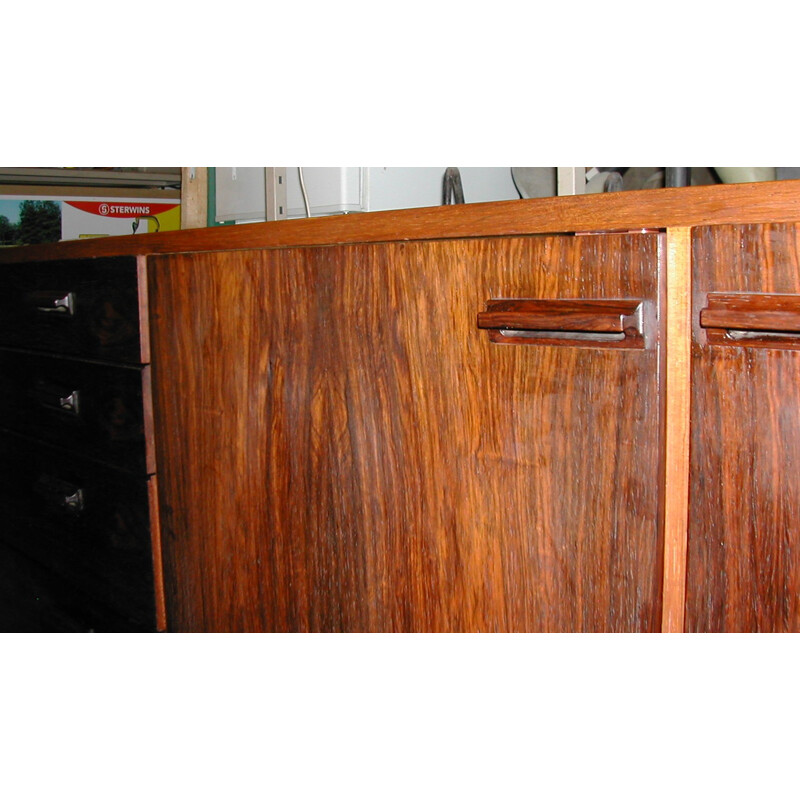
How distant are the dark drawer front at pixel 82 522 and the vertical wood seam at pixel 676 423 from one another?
0.58m

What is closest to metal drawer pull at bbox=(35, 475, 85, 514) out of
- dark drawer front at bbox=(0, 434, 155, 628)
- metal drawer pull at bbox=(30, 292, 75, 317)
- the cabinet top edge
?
dark drawer front at bbox=(0, 434, 155, 628)

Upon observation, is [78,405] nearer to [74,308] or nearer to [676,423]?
[74,308]

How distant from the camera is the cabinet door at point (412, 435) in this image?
46cm

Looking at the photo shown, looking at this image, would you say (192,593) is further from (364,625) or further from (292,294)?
(292,294)

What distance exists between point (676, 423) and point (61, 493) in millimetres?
785

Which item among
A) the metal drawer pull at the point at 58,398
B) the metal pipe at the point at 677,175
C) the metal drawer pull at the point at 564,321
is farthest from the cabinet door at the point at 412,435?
the metal pipe at the point at 677,175

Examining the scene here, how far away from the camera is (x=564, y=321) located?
1.53 feet

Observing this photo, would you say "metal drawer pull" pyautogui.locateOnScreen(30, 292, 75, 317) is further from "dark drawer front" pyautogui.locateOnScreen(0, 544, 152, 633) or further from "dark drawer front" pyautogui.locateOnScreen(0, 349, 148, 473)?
"dark drawer front" pyautogui.locateOnScreen(0, 544, 152, 633)

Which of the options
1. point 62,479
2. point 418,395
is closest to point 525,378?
point 418,395

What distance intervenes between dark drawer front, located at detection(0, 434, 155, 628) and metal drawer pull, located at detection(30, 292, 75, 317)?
7.2 inches

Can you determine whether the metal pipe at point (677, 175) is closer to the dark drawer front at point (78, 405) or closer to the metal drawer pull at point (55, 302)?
the dark drawer front at point (78, 405)

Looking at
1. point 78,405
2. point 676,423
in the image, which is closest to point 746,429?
point 676,423

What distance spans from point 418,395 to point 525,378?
0.10 meters

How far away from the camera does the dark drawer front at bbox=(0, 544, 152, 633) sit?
0.89 metres
